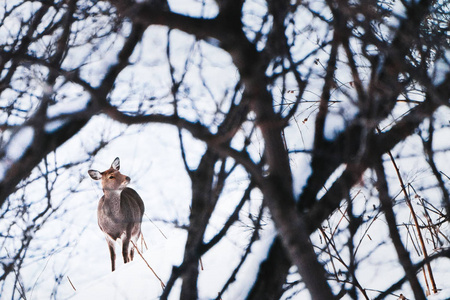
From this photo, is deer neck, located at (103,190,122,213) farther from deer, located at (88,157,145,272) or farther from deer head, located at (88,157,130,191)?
deer head, located at (88,157,130,191)

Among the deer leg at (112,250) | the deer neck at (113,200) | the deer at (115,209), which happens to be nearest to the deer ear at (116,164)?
the deer at (115,209)

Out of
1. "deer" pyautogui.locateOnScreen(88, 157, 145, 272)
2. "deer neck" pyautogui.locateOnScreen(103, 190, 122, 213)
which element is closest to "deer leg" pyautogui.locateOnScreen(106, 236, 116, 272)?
"deer" pyautogui.locateOnScreen(88, 157, 145, 272)

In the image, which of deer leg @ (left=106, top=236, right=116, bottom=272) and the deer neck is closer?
Answer: deer leg @ (left=106, top=236, right=116, bottom=272)

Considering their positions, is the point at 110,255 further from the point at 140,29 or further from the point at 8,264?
the point at 140,29

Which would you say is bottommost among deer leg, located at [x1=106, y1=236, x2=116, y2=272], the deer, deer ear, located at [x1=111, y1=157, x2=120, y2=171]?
deer leg, located at [x1=106, y1=236, x2=116, y2=272]

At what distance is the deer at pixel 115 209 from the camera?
21.1ft

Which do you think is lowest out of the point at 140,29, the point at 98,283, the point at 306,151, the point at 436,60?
the point at 306,151

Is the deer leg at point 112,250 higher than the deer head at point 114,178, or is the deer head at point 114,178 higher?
the deer head at point 114,178

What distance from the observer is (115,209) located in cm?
728

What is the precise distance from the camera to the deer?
643 cm

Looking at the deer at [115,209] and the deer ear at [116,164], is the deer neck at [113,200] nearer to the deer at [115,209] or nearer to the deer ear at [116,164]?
the deer at [115,209]

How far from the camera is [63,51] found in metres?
3.11

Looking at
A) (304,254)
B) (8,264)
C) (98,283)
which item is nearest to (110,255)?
(98,283)

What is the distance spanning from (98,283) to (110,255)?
168 centimetres
